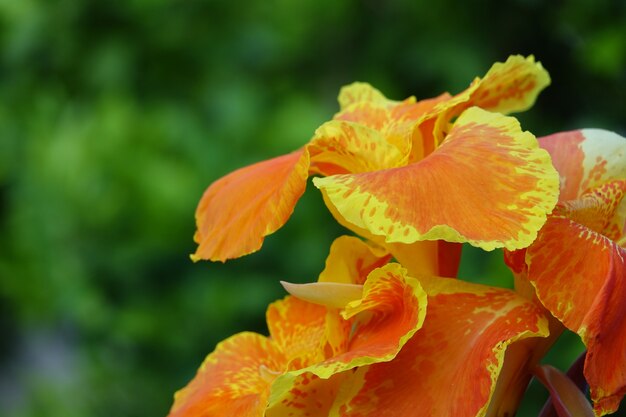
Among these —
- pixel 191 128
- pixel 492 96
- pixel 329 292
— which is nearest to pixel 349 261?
pixel 329 292

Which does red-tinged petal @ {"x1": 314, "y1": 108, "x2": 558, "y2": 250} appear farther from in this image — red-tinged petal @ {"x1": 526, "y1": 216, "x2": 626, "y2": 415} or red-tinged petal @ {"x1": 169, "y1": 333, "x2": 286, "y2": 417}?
red-tinged petal @ {"x1": 169, "y1": 333, "x2": 286, "y2": 417}

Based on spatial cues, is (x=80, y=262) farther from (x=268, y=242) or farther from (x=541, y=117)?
(x=541, y=117)

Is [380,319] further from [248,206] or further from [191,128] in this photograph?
[191,128]

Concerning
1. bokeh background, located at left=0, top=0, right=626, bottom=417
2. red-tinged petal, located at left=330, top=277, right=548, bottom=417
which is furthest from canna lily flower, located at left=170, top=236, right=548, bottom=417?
bokeh background, located at left=0, top=0, right=626, bottom=417

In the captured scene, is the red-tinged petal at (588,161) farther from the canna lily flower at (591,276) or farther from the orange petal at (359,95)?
the orange petal at (359,95)

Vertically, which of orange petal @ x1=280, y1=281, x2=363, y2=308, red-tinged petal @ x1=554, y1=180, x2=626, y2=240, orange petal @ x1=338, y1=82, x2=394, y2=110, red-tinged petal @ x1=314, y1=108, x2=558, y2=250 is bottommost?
red-tinged petal @ x1=554, y1=180, x2=626, y2=240

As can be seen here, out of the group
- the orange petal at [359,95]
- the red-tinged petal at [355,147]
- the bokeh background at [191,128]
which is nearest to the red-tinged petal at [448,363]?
the red-tinged petal at [355,147]

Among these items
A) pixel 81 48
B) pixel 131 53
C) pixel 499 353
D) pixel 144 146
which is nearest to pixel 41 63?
pixel 81 48
